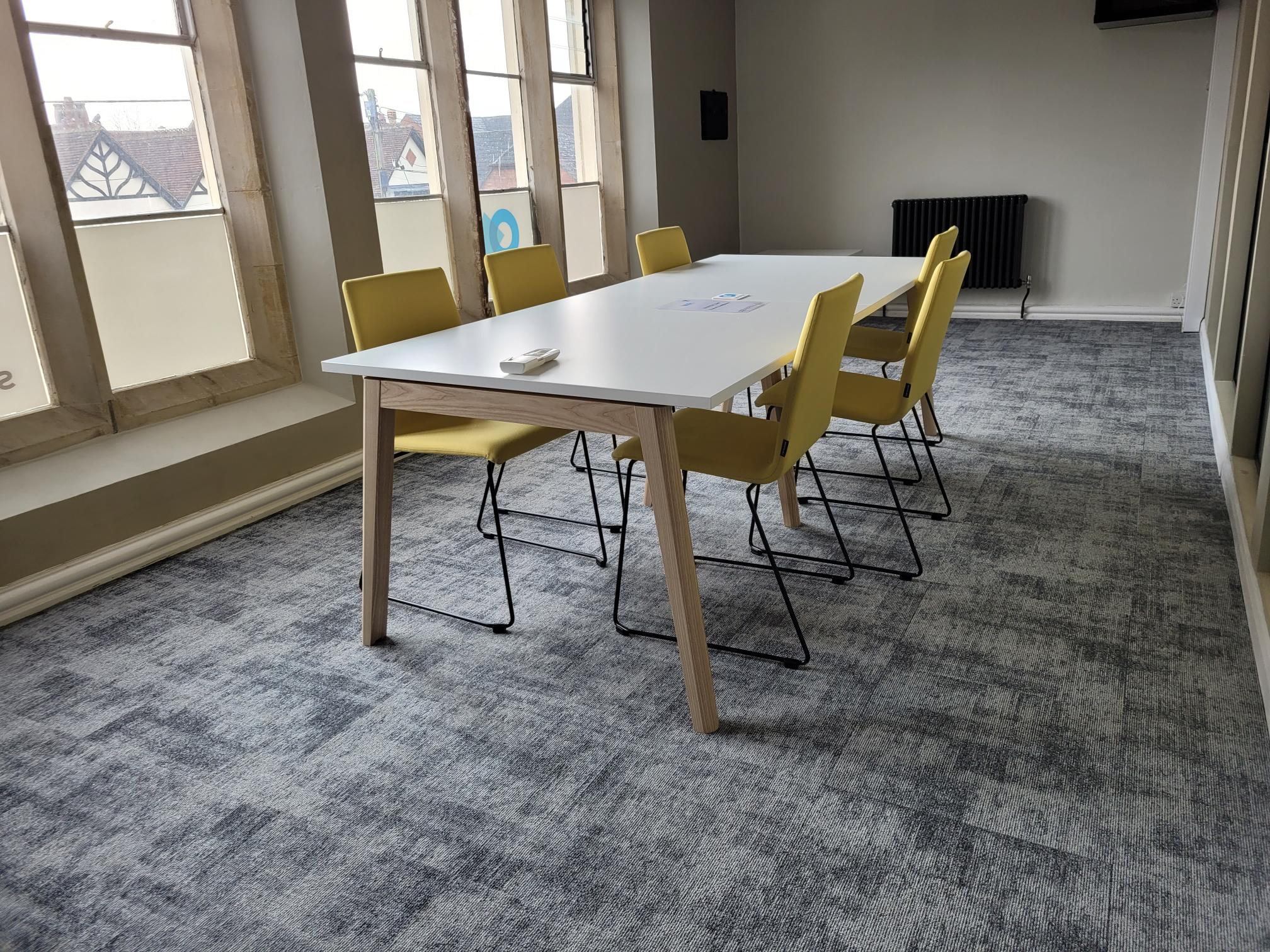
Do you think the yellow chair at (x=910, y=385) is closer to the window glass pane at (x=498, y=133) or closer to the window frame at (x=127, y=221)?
the window frame at (x=127, y=221)

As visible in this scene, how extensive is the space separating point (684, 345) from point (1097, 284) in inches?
226

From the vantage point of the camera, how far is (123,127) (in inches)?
147

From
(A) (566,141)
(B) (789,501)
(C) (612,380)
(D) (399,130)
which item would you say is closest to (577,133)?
(A) (566,141)

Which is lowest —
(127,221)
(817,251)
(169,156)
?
(817,251)

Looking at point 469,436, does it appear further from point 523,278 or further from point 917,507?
point 917,507

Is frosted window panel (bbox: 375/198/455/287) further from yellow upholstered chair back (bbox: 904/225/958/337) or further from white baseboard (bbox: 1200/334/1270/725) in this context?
white baseboard (bbox: 1200/334/1270/725)

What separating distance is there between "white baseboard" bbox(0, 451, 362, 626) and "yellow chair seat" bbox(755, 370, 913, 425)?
2145mm

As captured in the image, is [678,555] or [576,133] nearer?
[678,555]

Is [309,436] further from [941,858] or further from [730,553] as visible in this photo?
[941,858]

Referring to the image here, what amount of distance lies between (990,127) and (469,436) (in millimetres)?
5866

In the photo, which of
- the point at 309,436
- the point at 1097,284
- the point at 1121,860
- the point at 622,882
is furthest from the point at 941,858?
the point at 1097,284

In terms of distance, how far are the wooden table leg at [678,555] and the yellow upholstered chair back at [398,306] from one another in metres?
1.23

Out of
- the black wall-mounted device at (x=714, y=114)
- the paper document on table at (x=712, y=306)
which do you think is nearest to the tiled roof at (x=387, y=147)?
the paper document on table at (x=712, y=306)

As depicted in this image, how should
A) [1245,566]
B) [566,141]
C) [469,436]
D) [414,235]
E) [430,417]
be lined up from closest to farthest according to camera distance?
[1245,566]
[469,436]
[430,417]
[414,235]
[566,141]
